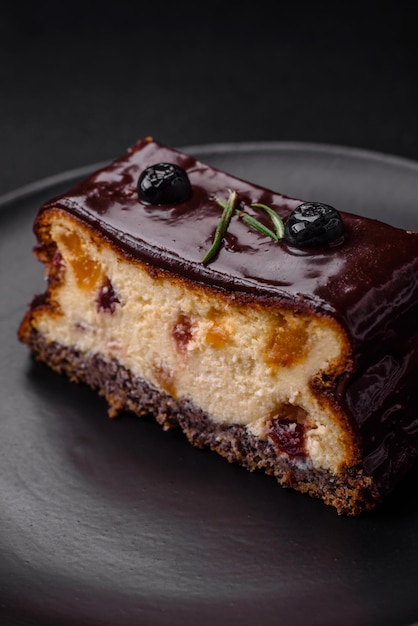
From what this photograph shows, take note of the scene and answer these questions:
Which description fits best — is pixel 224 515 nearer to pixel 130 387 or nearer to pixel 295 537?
pixel 295 537

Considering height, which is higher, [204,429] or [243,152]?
[243,152]

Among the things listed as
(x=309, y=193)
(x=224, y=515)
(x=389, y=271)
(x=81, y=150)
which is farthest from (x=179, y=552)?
(x=81, y=150)

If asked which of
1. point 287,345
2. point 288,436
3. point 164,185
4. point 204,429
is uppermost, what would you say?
point 164,185

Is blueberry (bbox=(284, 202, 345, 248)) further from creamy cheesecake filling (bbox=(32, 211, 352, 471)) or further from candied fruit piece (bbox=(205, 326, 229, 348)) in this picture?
candied fruit piece (bbox=(205, 326, 229, 348))

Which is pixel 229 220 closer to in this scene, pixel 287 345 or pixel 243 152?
pixel 287 345

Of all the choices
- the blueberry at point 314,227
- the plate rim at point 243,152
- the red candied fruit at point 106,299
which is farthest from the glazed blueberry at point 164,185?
the plate rim at point 243,152

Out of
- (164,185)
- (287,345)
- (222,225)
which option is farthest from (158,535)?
(164,185)
